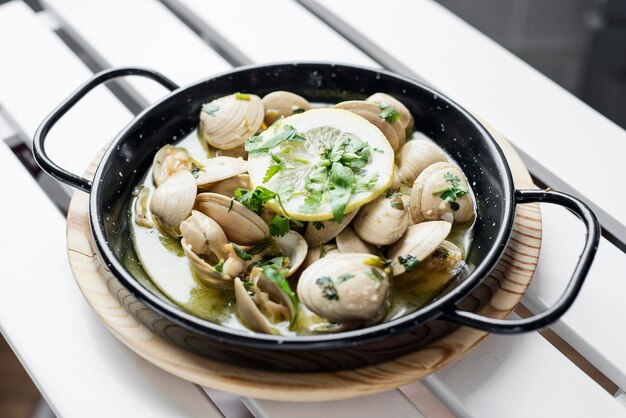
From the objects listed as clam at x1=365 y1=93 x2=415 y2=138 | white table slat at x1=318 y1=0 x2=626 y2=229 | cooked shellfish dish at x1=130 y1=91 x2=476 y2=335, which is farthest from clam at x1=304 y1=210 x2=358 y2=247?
white table slat at x1=318 y1=0 x2=626 y2=229

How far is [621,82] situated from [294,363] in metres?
1.33

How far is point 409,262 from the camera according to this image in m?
0.81

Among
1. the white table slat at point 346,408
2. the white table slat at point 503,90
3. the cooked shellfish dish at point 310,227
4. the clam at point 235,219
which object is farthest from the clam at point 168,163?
the white table slat at point 503,90

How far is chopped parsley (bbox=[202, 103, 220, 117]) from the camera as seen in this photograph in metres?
0.99

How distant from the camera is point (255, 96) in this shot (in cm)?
100

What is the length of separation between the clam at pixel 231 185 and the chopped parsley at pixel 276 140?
0.03 meters

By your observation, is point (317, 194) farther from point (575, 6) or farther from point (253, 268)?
point (575, 6)

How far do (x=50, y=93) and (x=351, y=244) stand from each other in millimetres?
649

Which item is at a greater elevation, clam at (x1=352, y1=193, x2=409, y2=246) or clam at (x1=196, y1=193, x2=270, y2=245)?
clam at (x1=196, y1=193, x2=270, y2=245)

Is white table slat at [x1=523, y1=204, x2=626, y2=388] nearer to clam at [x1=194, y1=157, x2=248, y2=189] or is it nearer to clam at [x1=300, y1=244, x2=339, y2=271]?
clam at [x1=300, y1=244, x2=339, y2=271]

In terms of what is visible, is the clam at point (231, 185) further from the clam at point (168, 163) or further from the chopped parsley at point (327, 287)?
the chopped parsley at point (327, 287)

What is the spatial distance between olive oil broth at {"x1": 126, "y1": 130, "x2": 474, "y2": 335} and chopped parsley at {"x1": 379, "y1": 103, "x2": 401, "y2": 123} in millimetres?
167

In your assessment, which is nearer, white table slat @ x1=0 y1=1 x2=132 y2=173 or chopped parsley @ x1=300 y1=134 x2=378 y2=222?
chopped parsley @ x1=300 y1=134 x2=378 y2=222

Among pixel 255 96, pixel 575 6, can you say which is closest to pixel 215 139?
pixel 255 96
